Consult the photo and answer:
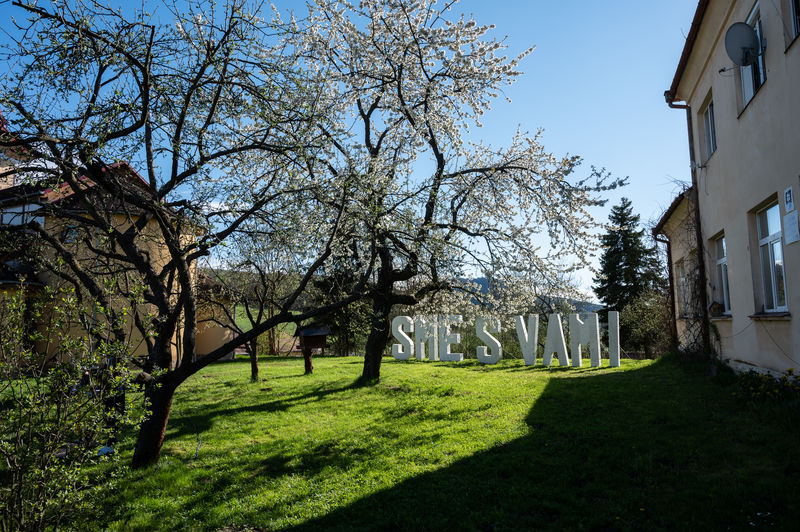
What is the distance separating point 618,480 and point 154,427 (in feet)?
17.3

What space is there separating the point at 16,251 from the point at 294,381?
304 inches

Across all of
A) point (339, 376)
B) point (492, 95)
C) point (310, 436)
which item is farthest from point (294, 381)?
point (492, 95)

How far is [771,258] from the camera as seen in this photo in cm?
721

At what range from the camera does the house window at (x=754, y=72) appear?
6918 mm

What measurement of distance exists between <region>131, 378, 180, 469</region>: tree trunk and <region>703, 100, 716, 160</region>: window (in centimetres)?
1052

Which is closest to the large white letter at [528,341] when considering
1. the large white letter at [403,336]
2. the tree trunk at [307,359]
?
the large white letter at [403,336]

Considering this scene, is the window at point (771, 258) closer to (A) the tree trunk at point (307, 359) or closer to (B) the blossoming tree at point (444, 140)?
(B) the blossoming tree at point (444, 140)

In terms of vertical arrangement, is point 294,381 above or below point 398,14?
below

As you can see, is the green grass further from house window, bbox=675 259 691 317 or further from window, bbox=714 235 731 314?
house window, bbox=675 259 691 317

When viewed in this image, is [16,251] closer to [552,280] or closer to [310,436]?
[310,436]

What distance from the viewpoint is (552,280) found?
1052 cm

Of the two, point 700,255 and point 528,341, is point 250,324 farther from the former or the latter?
point 700,255

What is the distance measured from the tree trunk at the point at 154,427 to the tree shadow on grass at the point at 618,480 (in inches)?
81.7

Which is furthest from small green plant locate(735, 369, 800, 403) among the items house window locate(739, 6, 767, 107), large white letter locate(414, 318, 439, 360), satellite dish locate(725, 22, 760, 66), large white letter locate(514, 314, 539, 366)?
large white letter locate(414, 318, 439, 360)
